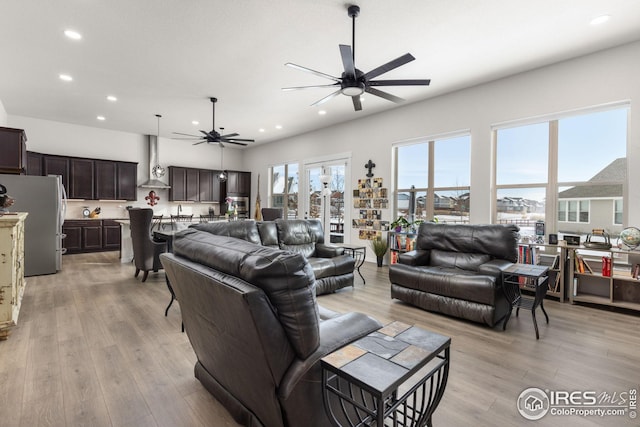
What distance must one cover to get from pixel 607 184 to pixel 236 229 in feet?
16.3

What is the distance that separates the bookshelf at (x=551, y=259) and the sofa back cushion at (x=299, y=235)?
298 cm

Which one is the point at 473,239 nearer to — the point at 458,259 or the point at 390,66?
the point at 458,259

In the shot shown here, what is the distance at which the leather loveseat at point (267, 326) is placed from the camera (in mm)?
1236

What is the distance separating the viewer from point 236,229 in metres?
4.27

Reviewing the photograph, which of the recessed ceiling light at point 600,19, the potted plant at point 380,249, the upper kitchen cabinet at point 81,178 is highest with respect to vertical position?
the recessed ceiling light at point 600,19

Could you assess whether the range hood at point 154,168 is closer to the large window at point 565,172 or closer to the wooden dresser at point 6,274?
the wooden dresser at point 6,274

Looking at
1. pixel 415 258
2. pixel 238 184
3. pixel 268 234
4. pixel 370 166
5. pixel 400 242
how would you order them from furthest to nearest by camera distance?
pixel 238 184 < pixel 370 166 < pixel 400 242 < pixel 268 234 < pixel 415 258

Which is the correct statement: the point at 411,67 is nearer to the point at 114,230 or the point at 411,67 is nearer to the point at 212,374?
the point at 212,374

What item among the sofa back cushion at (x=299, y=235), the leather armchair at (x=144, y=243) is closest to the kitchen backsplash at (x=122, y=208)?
the leather armchair at (x=144, y=243)

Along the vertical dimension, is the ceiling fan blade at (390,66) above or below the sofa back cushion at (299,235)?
above

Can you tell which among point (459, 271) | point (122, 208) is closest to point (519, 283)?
point (459, 271)

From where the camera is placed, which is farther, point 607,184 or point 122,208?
point 122,208

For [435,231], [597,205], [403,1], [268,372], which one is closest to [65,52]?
[403,1]

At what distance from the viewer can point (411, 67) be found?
4414 millimetres
